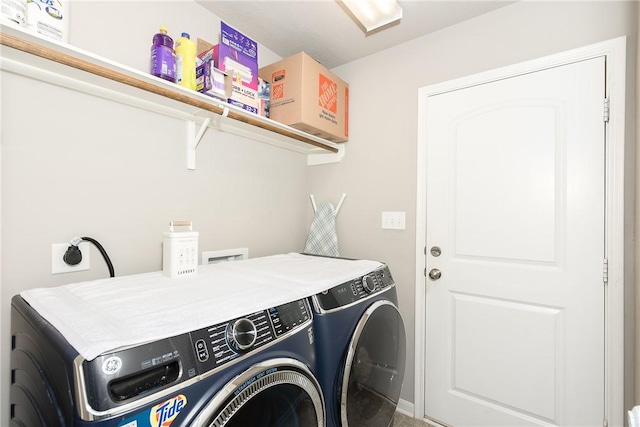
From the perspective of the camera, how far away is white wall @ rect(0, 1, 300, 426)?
1086 mm

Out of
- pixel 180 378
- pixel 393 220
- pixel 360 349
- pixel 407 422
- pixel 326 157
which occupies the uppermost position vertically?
pixel 326 157

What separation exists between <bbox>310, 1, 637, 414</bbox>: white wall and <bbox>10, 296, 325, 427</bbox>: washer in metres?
1.20

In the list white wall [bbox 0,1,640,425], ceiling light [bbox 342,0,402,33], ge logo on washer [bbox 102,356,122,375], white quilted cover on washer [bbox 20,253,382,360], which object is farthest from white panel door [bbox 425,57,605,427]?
ge logo on washer [bbox 102,356,122,375]

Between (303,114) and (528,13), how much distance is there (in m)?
1.30

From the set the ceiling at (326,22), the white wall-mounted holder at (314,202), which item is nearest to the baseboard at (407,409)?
the white wall-mounted holder at (314,202)

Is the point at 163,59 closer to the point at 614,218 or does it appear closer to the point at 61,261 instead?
the point at 61,261

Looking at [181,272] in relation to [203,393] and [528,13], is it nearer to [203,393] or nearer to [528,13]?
[203,393]

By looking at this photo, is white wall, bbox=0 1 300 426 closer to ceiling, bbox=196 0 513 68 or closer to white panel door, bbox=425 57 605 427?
ceiling, bbox=196 0 513 68

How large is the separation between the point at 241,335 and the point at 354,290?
59 centimetres

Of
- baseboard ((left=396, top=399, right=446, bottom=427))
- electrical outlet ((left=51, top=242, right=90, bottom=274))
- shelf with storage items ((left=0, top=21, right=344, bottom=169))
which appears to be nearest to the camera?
shelf with storage items ((left=0, top=21, right=344, bottom=169))

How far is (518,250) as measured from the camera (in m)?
1.62

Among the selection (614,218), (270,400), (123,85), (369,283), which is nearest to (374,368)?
(369,283)

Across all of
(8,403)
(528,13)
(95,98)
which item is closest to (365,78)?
(528,13)

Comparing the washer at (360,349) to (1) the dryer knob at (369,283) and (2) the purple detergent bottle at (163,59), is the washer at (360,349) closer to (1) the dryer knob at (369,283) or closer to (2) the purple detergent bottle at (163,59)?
(1) the dryer knob at (369,283)
